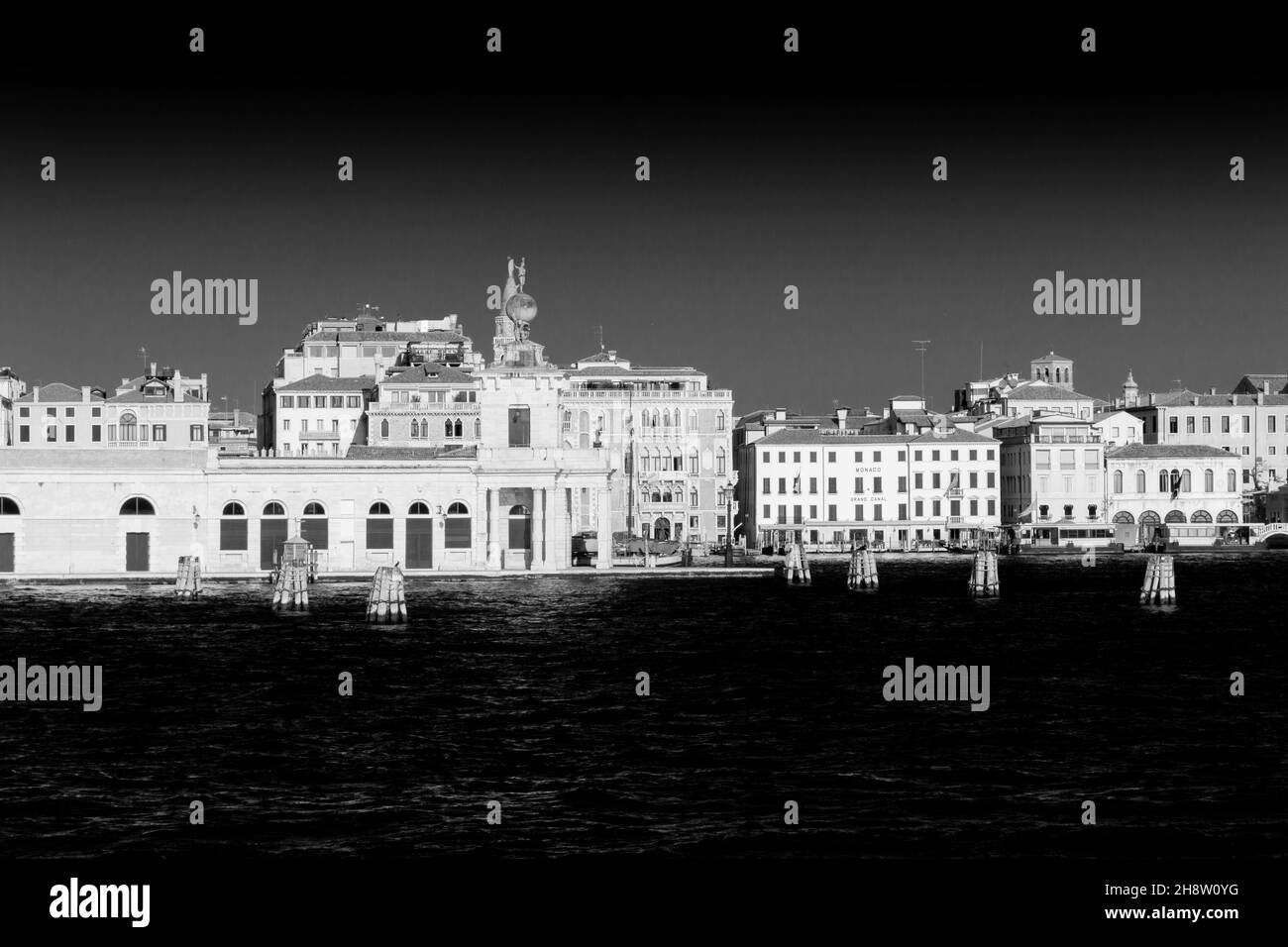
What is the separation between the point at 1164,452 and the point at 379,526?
78.5 m

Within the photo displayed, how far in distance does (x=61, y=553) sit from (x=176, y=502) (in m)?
5.85

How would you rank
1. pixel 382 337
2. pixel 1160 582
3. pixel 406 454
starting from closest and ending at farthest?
1. pixel 1160 582
2. pixel 406 454
3. pixel 382 337

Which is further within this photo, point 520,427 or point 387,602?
point 520,427

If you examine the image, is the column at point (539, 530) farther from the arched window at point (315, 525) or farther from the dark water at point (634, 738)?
the dark water at point (634, 738)

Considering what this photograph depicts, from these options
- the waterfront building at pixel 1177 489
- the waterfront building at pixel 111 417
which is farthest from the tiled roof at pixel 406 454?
the waterfront building at pixel 1177 489

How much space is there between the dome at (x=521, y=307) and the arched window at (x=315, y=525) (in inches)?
569

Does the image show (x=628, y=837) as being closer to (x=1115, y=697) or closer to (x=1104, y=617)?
(x=1115, y=697)

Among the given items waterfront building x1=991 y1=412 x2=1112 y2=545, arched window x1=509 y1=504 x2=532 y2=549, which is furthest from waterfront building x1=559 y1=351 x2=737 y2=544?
arched window x1=509 y1=504 x2=532 y2=549

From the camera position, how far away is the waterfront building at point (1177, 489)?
13462 centimetres

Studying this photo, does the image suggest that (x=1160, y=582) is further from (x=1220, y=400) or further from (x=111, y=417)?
(x=1220, y=400)

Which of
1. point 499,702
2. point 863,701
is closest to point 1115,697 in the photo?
point 863,701

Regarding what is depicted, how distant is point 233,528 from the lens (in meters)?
80.0
